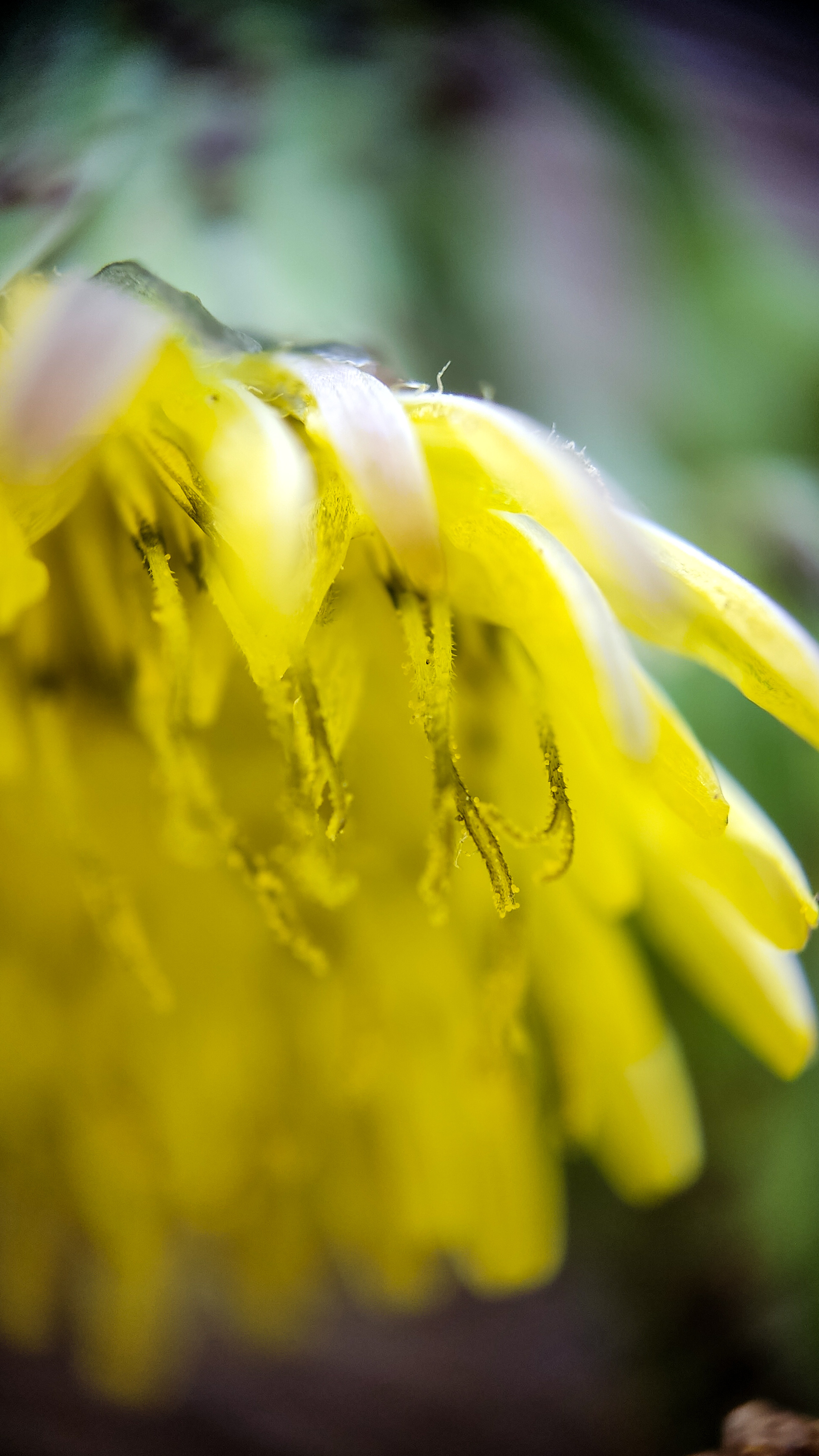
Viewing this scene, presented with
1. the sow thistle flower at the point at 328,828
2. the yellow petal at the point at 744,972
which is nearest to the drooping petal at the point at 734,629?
the sow thistle flower at the point at 328,828

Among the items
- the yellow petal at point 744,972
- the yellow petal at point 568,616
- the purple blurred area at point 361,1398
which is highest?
the yellow petal at point 568,616

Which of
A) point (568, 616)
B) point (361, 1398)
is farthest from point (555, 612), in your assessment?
point (361, 1398)

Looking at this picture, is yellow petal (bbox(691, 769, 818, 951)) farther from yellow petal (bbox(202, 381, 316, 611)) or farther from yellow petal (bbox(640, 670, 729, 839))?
yellow petal (bbox(202, 381, 316, 611))

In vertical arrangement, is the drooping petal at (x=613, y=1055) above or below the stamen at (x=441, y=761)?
below

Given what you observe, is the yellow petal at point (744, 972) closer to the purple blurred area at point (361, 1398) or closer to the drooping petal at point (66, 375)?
the drooping petal at point (66, 375)

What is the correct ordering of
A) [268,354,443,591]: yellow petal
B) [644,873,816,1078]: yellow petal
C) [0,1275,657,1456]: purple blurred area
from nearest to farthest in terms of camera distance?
[268,354,443,591]: yellow petal, [644,873,816,1078]: yellow petal, [0,1275,657,1456]: purple blurred area

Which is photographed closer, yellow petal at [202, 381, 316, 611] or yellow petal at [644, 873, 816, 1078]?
yellow petal at [202, 381, 316, 611]

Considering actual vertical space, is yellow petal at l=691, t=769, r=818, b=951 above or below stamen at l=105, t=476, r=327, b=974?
above

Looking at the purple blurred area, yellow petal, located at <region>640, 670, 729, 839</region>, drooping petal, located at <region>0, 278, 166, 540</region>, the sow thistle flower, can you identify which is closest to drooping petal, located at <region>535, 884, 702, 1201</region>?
the sow thistle flower

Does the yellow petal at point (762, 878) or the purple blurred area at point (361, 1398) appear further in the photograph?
the purple blurred area at point (361, 1398)

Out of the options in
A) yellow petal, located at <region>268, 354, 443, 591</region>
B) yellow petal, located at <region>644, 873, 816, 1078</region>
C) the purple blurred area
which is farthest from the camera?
the purple blurred area
